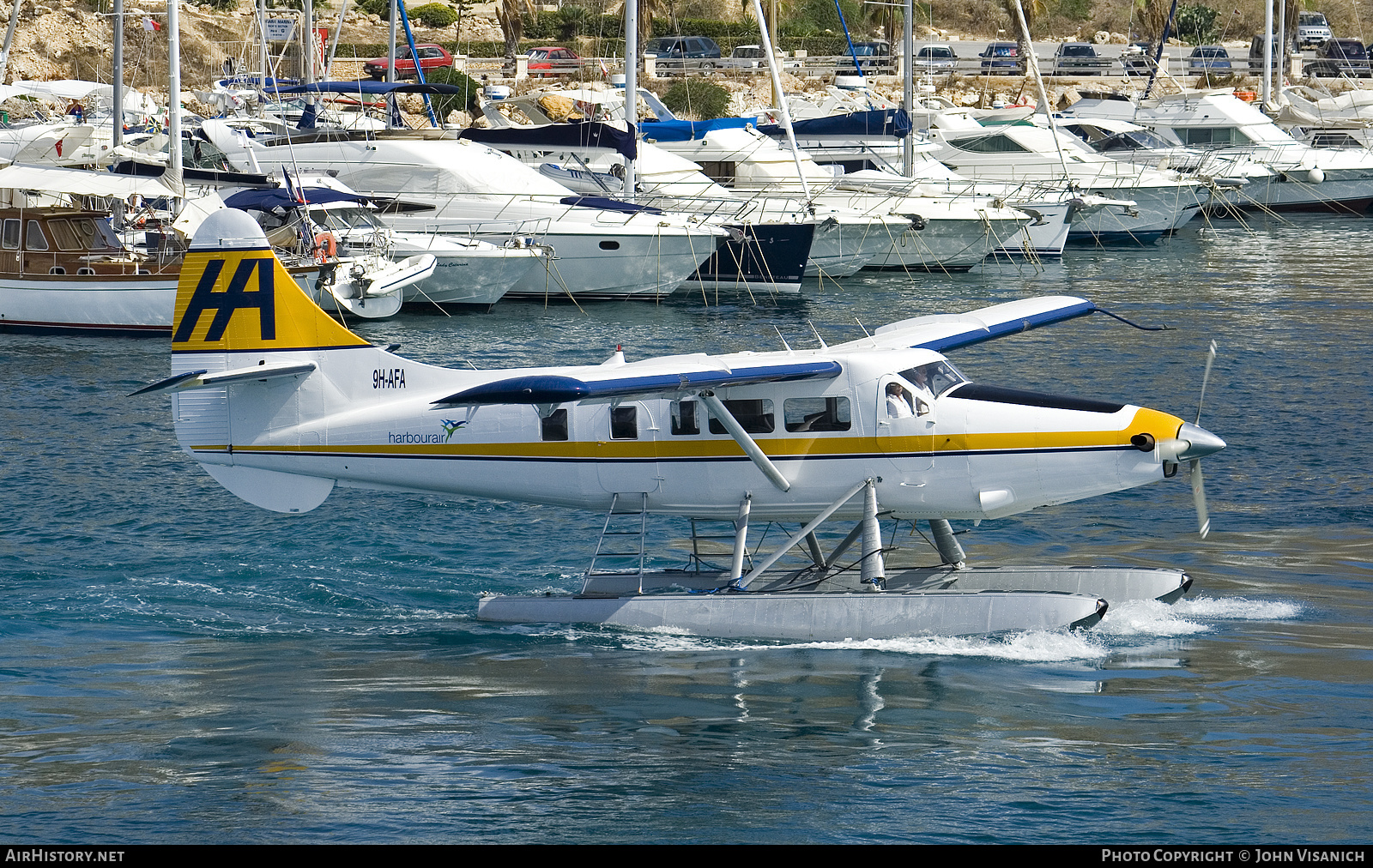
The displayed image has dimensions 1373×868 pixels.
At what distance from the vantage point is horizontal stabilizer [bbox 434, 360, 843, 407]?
39.7ft

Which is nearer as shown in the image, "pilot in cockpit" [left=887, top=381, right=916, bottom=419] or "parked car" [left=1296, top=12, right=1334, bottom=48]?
"pilot in cockpit" [left=887, top=381, right=916, bottom=419]

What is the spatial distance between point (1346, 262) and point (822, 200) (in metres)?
14.4

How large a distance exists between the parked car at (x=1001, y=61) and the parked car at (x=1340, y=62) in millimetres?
14297

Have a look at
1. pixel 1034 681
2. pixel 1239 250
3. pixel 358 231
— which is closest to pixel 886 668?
pixel 1034 681

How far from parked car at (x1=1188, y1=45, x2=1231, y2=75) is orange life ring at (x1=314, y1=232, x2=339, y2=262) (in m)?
53.0

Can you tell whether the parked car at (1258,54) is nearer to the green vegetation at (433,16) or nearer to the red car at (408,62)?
the red car at (408,62)

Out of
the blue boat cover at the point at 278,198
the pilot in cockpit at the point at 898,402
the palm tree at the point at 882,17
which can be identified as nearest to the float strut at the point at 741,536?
the pilot in cockpit at the point at 898,402

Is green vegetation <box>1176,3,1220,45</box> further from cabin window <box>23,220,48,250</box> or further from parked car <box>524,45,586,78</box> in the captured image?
cabin window <box>23,220,48,250</box>

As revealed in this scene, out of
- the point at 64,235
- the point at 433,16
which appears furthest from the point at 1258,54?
the point at 64,235

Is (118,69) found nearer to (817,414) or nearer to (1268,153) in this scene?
(817,414)

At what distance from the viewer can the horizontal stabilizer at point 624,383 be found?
1211 cm

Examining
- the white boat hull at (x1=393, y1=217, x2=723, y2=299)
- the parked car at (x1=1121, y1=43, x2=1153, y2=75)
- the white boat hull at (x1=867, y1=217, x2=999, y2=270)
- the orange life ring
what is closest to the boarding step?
the orange life ring

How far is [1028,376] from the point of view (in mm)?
26094
